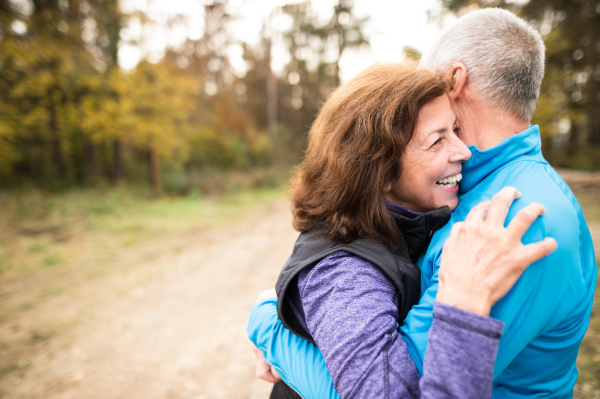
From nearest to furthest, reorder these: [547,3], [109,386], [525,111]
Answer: [525,111], [109,386], [547,3]

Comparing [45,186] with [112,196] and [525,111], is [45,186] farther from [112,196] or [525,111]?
[525,111]

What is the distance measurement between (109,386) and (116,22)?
44.3ft

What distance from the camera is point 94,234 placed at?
7.89 metres

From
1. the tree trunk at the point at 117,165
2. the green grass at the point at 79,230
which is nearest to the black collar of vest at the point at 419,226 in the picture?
the green grass at the point at 79,230

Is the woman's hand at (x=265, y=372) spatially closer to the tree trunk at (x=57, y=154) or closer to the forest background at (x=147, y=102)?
the forest background at (x=147, y=102)

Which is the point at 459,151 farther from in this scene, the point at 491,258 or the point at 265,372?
the point at 265,372

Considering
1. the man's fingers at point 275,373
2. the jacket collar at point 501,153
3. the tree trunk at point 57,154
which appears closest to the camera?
the jacket collar at point 501,153

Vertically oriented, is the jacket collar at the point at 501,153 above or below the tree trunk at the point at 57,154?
above

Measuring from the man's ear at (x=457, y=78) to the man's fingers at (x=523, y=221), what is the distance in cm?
74

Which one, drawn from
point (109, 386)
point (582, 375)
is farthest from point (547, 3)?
point (109, 386)

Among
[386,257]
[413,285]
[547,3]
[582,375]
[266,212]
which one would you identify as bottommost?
[266,212]

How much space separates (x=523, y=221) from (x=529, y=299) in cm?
25

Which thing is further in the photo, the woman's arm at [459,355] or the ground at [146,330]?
the ground at [146,330]

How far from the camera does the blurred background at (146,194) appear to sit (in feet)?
11.0
